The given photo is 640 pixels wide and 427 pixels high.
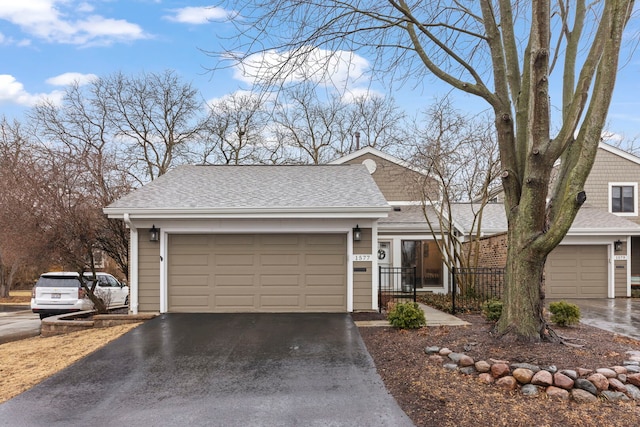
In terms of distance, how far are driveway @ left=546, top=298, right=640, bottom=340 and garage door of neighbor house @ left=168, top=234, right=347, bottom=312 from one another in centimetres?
558

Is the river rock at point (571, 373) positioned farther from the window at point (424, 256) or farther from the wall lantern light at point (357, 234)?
the window at point (424, 256)

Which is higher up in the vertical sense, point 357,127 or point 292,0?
point 357,127

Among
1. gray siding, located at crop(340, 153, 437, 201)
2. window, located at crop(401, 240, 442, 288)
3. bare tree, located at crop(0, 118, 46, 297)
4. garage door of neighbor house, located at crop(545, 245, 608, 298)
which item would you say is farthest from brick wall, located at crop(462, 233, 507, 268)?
bare tree, located at crop(0, 118, 46, 297)

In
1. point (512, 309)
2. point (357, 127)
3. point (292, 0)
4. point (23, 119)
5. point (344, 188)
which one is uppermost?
point (357, 127)

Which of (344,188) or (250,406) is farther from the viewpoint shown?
(344,188)

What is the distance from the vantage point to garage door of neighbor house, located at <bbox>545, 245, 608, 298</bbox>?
14648 mm

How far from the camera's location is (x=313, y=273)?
1008 cm

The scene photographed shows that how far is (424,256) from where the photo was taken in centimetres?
1532

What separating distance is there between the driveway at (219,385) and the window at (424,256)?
7834 millimetres

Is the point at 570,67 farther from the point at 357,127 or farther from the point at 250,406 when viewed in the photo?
the point at 357,127

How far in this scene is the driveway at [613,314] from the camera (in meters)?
8.64

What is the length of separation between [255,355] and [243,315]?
130 inches

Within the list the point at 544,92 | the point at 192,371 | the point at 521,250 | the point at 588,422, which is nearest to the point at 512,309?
the point at 521,250

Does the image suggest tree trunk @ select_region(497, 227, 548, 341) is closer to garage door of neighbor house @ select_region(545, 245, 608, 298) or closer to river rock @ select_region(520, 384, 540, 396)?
river rock @ select_region(520, 384, 540, 396)
